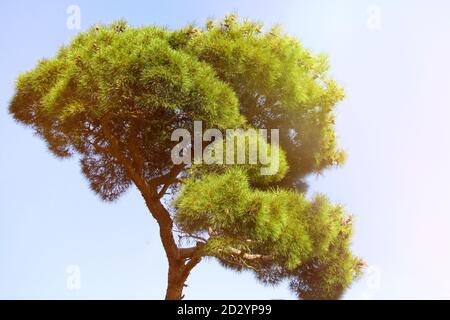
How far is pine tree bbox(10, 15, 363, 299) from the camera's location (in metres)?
4.04

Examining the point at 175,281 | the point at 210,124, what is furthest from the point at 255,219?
the point at 175,281

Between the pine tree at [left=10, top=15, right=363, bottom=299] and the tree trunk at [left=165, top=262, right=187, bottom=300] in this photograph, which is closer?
the pine tree at [left=10, top=15, right=363, bottom=299]

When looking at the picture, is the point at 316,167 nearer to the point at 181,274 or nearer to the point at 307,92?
the point at 307,92

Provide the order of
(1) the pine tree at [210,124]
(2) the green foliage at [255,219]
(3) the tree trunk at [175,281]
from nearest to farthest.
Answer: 1. (2) the green foliage at [255,219]
2. (1) the pine tree at [210,124]
3. (3) the tree trunk at [175,281]

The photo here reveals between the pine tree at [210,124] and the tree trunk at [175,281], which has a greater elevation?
the pine tree at [210,124]

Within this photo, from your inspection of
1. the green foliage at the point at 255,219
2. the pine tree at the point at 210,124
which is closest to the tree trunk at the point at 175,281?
the pine tree at the point at 210,124

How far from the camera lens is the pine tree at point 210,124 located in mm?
4043

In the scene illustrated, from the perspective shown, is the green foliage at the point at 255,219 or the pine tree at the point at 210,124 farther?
the pine tree at the point at 210,124

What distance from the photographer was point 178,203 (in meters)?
3.96

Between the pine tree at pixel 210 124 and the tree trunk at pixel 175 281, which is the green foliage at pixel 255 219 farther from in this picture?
the tree trunk at pixel 175 281

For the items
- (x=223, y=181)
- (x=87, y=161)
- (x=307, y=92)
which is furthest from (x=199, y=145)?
(x=87, y=161)

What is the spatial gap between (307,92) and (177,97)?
168 cm

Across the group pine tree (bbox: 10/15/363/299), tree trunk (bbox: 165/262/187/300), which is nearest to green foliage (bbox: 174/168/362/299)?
pine tree (bbox: 10/15/363/299)

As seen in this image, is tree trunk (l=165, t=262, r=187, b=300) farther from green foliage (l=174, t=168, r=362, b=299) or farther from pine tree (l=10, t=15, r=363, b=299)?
green foliage (l=174, t=168, r=362, b=299)
